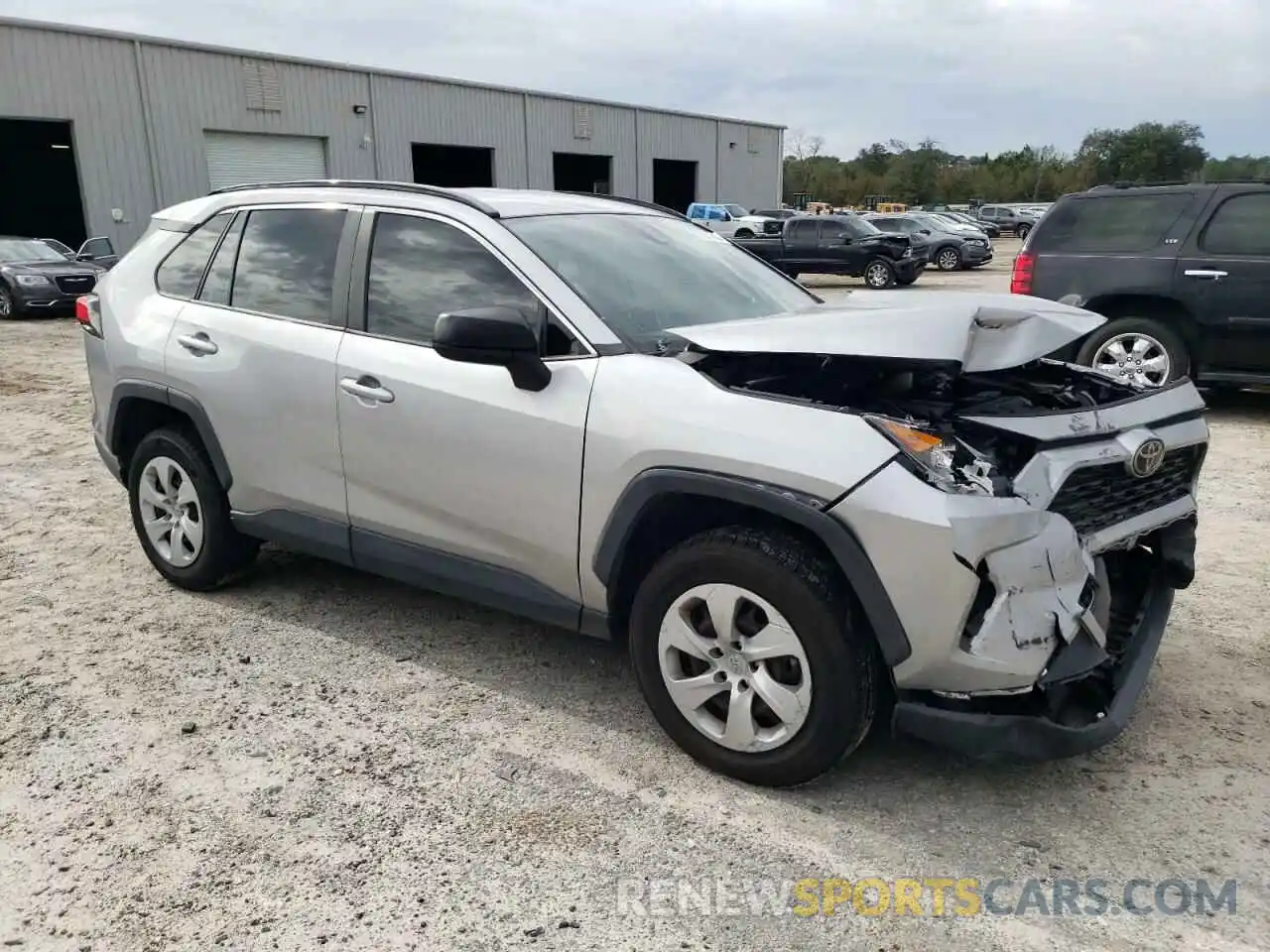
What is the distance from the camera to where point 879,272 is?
23000 mm

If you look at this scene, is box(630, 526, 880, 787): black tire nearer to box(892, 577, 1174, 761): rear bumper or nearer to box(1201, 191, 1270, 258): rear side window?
box(892, 577, 1174, 761): rear bumper

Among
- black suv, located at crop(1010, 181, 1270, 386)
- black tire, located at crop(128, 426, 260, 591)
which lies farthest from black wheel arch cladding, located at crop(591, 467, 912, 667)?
black suv, located at crop(1010, 181, 1270, 386)

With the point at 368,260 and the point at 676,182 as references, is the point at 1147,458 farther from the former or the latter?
the point at 676,182

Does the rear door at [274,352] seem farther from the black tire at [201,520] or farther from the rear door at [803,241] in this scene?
the rear door at [803,241]

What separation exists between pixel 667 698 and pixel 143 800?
5.34 ft

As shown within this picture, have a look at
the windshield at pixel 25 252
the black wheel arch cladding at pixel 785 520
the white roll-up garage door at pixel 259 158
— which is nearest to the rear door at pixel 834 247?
the white roll-up garage door at pixel 259 158

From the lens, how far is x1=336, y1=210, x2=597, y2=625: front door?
3266 millimetres

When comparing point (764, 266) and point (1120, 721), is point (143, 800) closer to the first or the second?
point (1120, 721)

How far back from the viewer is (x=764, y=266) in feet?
14.9

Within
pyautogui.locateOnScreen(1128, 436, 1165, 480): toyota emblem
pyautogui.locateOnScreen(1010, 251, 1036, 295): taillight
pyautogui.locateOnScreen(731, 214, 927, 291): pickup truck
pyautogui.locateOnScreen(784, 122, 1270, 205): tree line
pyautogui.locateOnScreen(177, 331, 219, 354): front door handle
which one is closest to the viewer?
pyautogui.locateOnScreen(1128, 436, 1165, 480): toyota emblem

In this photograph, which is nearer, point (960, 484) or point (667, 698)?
point (960, 484)

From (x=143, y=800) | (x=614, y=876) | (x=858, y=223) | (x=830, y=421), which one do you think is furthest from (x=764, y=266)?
(x=858, y=223)

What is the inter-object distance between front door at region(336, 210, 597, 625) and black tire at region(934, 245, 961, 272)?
25.4 metres

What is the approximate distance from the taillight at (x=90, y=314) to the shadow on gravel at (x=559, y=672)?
136 centimetres
